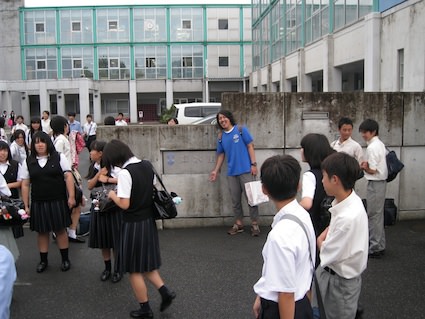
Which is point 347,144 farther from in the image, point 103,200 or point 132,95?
point 132,95

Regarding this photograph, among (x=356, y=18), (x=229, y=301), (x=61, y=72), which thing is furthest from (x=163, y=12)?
(x=229, y=301)

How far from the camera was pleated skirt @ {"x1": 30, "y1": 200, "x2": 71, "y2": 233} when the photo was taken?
5.16 metres

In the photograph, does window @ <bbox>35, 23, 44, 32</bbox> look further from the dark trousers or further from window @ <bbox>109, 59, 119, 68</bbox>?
the dark trousers

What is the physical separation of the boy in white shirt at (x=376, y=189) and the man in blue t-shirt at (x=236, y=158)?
162cm

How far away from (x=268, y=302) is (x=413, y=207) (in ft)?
18.9

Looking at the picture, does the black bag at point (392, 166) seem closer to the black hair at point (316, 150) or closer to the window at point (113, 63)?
the black hair at point (316, 150)

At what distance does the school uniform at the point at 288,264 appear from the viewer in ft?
7.31

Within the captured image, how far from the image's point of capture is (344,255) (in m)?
2.90

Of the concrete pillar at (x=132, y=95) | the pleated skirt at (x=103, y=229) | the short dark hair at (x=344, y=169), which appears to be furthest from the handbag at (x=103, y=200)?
the concrete pillar at (x=132, y=95)

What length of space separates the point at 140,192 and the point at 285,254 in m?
1.97

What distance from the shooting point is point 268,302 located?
235 cm

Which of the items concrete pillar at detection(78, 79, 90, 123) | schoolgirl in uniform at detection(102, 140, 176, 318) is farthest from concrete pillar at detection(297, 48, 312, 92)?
concrete pillar at detection(78, 79, 90, 123)

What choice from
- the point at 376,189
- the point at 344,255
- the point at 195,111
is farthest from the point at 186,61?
the point at 344,255

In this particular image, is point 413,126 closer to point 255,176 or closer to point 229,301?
point 255,176
